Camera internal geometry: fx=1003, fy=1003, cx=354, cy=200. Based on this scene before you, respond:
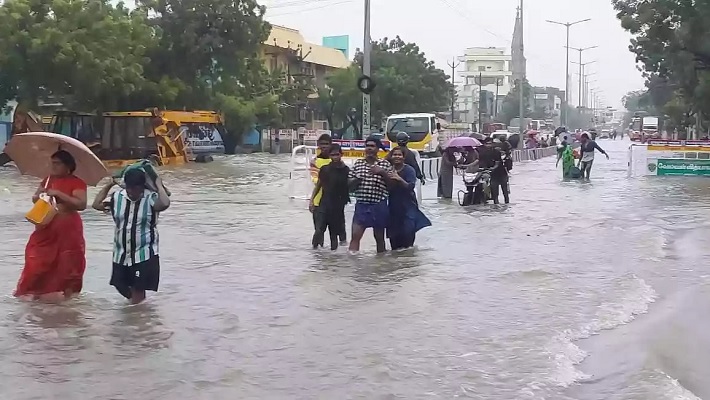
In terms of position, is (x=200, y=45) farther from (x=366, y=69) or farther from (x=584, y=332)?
(x=584, y=332)

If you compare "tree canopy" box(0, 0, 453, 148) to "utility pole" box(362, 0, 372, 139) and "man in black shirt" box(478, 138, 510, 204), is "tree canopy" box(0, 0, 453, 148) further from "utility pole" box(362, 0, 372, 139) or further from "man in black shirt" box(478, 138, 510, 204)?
"man in black shirt" box(478, 138, 510, 204)

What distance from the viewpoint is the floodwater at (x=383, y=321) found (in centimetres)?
666

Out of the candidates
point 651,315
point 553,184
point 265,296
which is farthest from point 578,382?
point 553,184

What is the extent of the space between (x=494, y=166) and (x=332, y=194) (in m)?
8.96

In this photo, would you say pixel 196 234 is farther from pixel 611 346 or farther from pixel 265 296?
pixel 611 346

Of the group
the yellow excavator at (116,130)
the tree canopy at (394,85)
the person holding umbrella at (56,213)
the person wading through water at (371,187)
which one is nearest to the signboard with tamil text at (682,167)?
the yellow excavator at (116,130)

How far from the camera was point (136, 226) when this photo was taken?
849 cm

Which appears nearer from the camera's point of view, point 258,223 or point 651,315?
point 651,315

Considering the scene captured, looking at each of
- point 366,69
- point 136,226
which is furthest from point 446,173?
point 136,226

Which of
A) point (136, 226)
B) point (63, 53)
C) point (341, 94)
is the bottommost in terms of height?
point (136, 226)

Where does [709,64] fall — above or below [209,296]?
above

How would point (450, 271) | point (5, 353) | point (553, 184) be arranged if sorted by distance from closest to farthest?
point (5, 353)
point (450, 271)
point (553, 184)

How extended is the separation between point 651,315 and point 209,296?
13.7 feet

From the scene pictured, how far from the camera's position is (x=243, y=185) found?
28.3 meters
